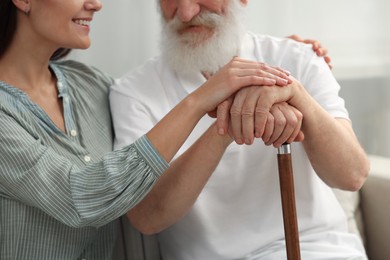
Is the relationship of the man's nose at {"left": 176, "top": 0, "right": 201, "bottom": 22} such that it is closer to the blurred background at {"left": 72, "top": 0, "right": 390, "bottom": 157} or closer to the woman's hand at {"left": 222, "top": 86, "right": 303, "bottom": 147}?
the woman's hand at {"left": 222, "top": 86, "right": 303, "bottom": 147}

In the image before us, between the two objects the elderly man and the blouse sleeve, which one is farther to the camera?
the elderly man

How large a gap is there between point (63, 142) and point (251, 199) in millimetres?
524

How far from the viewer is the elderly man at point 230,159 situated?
59.2 inches

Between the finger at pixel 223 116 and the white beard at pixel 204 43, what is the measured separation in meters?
0.32

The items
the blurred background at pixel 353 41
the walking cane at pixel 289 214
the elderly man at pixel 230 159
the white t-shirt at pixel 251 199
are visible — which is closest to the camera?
the walking cane at pixel 289 214

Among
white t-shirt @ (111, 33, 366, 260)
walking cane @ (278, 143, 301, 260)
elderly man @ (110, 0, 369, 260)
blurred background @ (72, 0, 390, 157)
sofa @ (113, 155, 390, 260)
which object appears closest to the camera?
walking cane @ (278, 143, 301, 260)

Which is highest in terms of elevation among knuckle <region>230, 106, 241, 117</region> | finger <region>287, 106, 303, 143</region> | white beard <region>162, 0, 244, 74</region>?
white beard <region>162, 0, 244, 74</region>

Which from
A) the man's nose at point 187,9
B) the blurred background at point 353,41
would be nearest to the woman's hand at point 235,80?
the man's nose at point 187,9

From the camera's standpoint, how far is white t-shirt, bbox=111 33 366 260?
1623 mm

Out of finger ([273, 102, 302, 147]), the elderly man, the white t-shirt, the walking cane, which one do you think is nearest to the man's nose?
the elderly man

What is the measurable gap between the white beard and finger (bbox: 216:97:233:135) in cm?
32

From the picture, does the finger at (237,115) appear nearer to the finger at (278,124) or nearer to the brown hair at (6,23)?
the finger at (278,124)

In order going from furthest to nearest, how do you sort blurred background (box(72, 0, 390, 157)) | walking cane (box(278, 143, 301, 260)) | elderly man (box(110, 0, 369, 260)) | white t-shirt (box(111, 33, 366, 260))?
blurred background (box(72, 0, 390, 157))
white t-shirt (box(111, 33, 366, 260))
elderly man (box(110, 0, 369, 260))
walking cane (box(278, 143, 301, 260))

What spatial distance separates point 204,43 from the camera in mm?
1708
